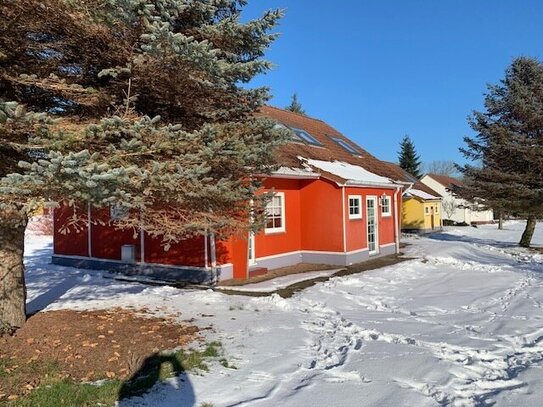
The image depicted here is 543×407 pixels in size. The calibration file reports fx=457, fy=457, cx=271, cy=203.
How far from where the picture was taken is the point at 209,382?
181 inches

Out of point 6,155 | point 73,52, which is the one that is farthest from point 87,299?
point 73,52

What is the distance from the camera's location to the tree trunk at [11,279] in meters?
6.14

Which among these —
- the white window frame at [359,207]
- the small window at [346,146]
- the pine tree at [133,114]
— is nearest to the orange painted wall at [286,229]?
the white window frame at [359,207]

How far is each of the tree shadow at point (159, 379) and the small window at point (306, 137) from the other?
498 inches

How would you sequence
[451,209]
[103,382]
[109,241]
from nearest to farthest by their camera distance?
[103,382] → [109,241] → [451,209]

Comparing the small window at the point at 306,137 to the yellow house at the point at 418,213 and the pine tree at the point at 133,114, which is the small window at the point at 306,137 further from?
the yellow house at the point at 418,213

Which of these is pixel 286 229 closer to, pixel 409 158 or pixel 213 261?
pixel 213 261

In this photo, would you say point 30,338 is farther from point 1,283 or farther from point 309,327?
point 309,327

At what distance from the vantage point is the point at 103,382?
462cm

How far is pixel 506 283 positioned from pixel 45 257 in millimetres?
15501

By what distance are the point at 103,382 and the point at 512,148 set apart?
1929 cm

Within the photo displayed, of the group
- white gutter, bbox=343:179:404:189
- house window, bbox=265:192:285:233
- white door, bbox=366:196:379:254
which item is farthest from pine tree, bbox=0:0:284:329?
white door, bbox=366:196:379:254

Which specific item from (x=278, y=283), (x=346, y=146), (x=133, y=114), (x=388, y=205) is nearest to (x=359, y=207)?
(x=388, y=205)

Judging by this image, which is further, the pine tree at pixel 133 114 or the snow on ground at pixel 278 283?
the snow on ground at pixel 278 283
